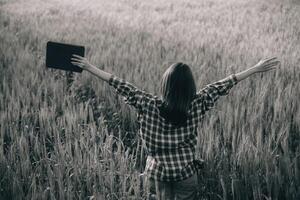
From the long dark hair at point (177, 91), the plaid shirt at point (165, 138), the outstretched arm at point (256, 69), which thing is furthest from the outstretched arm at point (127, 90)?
the outstretched arm at point (256, 69)

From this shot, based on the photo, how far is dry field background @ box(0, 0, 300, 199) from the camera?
173cm

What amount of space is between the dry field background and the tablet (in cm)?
38

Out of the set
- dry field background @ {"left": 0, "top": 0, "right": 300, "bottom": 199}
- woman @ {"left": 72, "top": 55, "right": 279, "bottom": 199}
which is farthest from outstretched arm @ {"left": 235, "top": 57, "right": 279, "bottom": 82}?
dry field background @ {"left": 0, "top": 0, "right": 300, "bottom": 199}

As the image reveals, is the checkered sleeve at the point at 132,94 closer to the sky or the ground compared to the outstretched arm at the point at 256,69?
closer to the ground

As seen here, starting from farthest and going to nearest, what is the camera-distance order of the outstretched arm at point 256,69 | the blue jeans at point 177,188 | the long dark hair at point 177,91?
the outstretched arm at point 256,69
the blue jeans at point 177,188
the long dark hair at point 177,91

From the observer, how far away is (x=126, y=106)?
254cm

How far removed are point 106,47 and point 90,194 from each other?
8.81ft

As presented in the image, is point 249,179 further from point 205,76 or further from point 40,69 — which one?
point 40,69

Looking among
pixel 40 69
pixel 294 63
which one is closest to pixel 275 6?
pixel 294 63

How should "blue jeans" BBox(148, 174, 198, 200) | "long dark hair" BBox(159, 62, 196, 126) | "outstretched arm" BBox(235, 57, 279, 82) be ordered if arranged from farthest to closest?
"outstretched arm" BBox(235, 57, 279, 82) → "blue jeans" BBox(148, 174, 198, 200) → "long dark hair" BBox(159, 62, 196, 126)

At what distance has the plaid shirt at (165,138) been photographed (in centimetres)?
154

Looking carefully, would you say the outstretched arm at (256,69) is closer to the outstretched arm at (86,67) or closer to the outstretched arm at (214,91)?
the outstretched arm at (214,91)

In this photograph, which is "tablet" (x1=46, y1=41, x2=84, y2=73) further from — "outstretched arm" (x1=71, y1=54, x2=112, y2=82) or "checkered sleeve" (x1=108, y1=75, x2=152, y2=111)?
"checkered sleeve" (x1=108, y1=75, x2=152, y2=111)

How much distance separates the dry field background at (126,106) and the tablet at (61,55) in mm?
384
